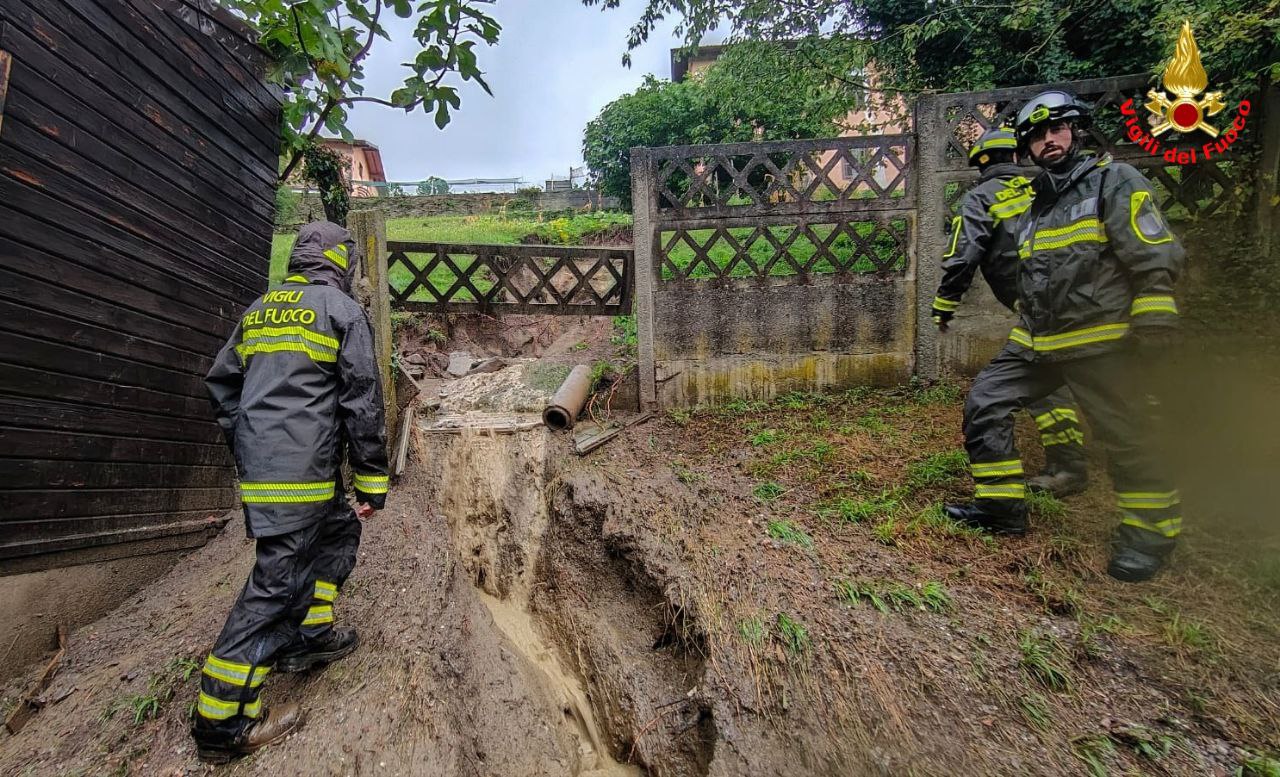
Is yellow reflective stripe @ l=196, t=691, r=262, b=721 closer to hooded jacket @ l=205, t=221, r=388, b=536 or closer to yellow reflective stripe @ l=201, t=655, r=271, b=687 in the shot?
yellow reflective stripe @ l=201, t=655, r=271, b=687

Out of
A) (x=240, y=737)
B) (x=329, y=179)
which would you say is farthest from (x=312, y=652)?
(x=329, y=179)

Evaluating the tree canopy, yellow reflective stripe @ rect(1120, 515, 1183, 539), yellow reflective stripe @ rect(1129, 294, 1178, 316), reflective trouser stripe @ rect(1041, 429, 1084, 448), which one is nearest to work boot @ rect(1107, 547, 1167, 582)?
yellow reflective stripe @ rect(1120, 515, 1183, 539)

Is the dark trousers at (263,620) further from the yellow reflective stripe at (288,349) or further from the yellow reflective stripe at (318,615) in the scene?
the yellow reflective stripe at (288,349)

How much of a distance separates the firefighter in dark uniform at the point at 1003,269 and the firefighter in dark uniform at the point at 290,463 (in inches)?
128

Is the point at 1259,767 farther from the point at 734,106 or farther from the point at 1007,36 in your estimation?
the point at 734,106

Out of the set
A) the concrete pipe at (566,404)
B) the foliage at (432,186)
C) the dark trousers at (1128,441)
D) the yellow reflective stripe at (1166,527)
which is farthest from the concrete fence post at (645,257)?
the foliage at (432,186)

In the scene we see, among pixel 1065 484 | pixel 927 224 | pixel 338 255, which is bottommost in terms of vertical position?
pixel 1065 484

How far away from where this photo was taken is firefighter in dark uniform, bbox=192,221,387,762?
7.66 ft

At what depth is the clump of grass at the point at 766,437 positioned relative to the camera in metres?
4.84

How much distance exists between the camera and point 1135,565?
9.13 ft

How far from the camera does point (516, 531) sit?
Result: 4566 millimetres

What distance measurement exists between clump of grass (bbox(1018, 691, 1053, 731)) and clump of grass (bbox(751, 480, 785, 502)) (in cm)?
186

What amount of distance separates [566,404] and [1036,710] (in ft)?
12.9

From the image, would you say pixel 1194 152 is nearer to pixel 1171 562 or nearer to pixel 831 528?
pixel 1171 562
